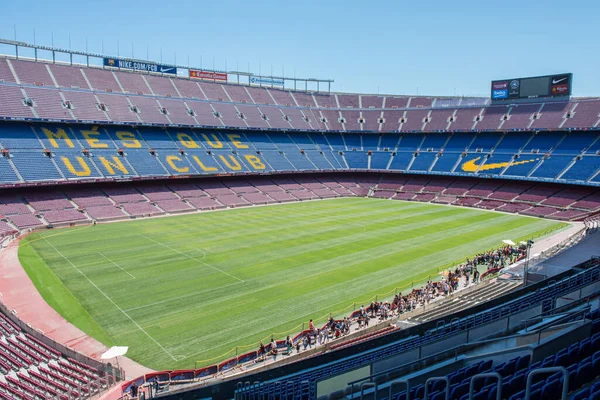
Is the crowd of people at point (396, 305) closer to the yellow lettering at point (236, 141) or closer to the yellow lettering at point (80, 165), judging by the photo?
the yellow lettering at point (80, 165)

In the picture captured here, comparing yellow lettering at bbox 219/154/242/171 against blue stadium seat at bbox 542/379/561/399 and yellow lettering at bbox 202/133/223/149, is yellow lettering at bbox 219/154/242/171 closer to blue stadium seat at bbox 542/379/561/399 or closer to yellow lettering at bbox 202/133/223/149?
yellow lettering at bbox 202/133/223/149

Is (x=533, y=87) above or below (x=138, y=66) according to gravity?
below

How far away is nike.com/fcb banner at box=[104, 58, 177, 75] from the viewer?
221ft

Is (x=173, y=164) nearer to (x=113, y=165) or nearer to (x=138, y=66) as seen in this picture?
(x=113, y=165)

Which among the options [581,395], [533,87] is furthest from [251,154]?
[581,395]

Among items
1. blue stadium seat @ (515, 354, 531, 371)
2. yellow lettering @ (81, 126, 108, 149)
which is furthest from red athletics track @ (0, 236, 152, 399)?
yellow lettering @ (81, 126, 108, 149)

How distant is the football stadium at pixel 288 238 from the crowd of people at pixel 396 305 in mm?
137

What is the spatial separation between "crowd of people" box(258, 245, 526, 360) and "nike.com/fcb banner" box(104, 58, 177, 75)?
59.7 meters

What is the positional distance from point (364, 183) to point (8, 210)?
49974 millimetres

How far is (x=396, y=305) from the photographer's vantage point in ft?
75.9

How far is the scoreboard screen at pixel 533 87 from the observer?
64250 millimetres

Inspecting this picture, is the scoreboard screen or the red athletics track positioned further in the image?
the scoreboard screen

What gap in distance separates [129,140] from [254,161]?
1782 cm

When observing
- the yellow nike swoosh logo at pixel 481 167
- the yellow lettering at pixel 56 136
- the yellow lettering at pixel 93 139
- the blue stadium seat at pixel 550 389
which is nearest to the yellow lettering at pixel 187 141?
the yellow lettering at pixel 93 139
